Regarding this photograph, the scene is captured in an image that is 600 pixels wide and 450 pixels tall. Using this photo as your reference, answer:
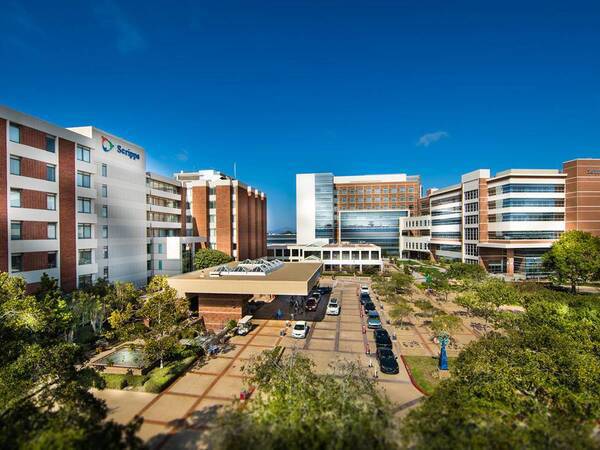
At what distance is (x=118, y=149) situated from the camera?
48.2 m

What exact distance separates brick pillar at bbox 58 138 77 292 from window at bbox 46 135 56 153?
60cm

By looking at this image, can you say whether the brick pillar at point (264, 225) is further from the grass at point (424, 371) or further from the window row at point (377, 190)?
the grass at point (424, 371)

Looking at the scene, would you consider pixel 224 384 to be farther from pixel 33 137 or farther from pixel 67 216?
pixel 33 137

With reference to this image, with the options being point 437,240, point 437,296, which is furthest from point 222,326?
point 437,240

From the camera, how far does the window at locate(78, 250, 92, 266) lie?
41.7 meters

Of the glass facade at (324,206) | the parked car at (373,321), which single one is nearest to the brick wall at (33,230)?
the parked car at (373,321)

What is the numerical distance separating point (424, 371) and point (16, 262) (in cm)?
4208

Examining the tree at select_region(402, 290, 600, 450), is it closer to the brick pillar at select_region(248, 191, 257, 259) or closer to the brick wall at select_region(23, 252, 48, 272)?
the brick wall at select_region(23, 252, 48, 272)

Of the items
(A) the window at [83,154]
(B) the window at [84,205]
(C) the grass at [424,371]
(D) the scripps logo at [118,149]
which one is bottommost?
(C) the grass at [424,371]

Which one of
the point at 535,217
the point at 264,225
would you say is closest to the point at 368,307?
the point at 535,217

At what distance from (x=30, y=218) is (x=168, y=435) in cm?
3091

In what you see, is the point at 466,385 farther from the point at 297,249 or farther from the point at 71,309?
the point at 297,249

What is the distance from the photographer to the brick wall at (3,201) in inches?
1264

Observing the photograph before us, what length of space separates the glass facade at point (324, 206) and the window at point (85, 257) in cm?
8885
